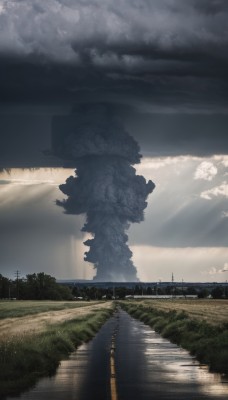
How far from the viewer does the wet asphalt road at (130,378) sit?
1925 cm

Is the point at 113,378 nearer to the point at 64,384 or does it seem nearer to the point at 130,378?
the point at 130,378

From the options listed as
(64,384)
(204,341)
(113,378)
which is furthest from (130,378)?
(204,341)

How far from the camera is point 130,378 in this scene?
22984 millimetres

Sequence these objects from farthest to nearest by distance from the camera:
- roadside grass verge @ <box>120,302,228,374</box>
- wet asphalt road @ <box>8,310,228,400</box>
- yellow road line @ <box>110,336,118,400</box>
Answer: roadside grass verge @ <box>120,302,228,374</box> < wet asphalt road @ <box>8,310,228,400</box> < yellow road line @ <box>110,336,118,400</box>

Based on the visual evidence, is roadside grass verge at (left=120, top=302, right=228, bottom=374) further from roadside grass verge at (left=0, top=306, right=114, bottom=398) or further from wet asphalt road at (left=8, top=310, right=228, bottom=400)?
roadside grass verge at (left=0, top=306, right=114, bottom=398)

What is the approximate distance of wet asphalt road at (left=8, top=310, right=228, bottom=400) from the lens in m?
19.2

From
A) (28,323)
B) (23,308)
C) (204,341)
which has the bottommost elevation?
(204,341)

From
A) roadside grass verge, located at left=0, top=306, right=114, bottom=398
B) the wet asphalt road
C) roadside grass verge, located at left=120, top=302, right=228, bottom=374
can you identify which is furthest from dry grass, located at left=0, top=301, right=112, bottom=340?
roadside grass verge, located at left=0, top=306, right=114, bottom=398

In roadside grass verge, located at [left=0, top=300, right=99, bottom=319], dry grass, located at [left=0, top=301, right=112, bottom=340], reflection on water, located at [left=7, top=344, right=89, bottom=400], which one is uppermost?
roadside grass verge, located at [left=0, top=300, right=99, bottom=319]

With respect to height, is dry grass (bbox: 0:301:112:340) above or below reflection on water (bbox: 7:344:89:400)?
above

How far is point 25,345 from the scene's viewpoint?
1088 inches

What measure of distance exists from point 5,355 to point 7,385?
14.0 feet

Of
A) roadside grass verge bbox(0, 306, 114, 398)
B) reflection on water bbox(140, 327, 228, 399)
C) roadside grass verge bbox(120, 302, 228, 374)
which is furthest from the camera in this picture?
roadside grass verge bbox(120, 302, 228, 374)

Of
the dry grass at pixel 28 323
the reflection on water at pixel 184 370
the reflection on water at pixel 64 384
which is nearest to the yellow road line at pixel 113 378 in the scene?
the reflection on water at pixel 64 384
